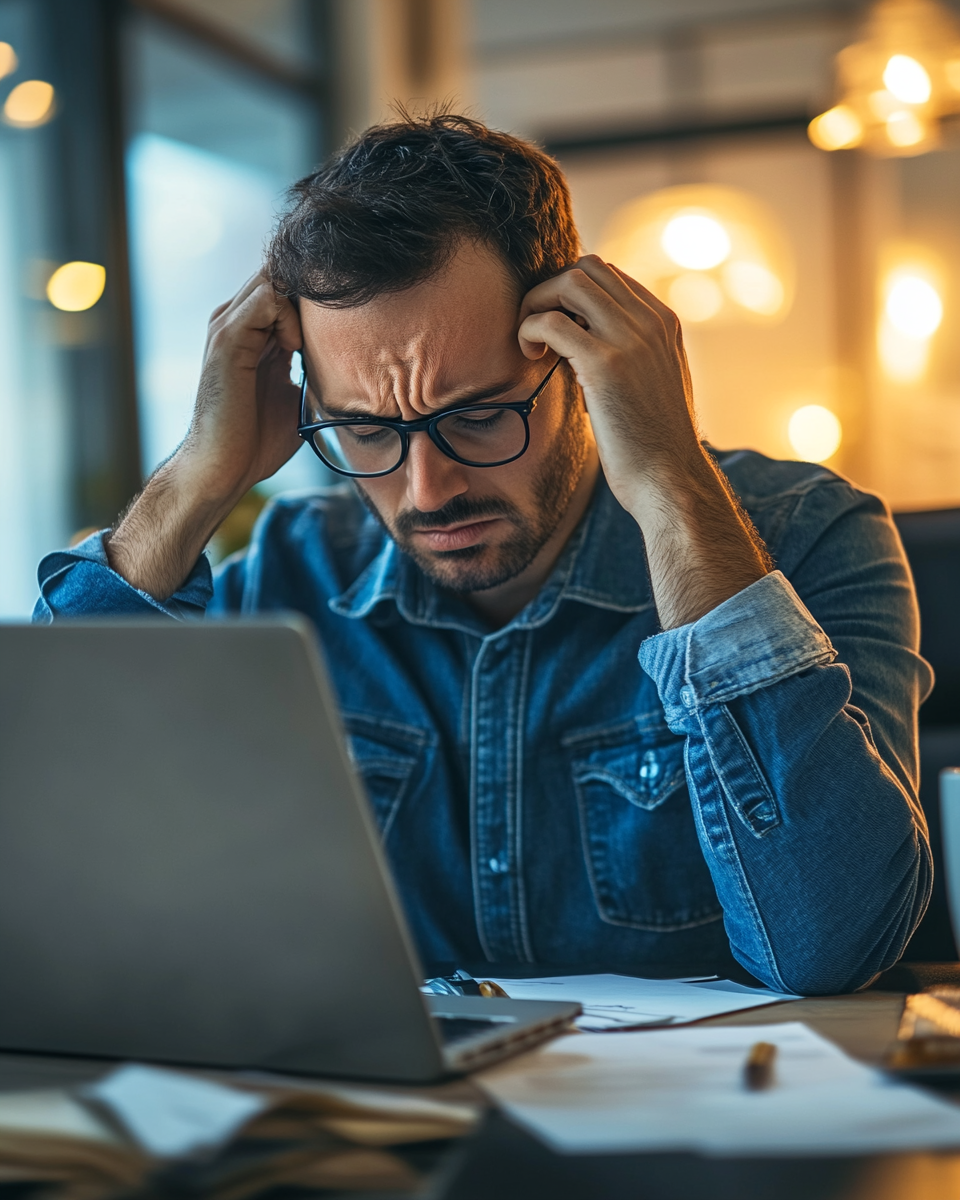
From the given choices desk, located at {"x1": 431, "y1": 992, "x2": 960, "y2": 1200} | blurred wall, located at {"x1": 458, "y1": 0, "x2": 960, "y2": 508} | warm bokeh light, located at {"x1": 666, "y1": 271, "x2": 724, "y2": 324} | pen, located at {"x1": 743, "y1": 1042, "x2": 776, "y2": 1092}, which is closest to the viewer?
desk, located at {"x1": 431, "y1": 992, "x2": 960, "y2": 1200}

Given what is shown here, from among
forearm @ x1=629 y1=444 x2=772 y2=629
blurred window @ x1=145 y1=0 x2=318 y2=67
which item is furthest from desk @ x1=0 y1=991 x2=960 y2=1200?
blurred window @ x1=145 y1=0 x2=318 y2=67

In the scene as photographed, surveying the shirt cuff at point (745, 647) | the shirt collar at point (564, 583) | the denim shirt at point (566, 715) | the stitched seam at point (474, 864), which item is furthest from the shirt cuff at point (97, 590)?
the shirt cuff at point (745, 647)

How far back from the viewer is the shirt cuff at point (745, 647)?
88 centimetres

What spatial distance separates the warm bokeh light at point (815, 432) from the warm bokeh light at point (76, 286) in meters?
2.93

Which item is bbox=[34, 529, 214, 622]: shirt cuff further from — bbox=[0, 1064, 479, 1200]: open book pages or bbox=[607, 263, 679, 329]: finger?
bbox=[0, 1064, 479, 1200]: open book pages

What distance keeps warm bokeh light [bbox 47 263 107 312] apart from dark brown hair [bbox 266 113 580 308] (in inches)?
76.7

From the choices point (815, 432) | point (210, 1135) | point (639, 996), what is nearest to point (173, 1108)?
point (210, 1135)

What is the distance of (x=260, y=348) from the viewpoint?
121 centimetres

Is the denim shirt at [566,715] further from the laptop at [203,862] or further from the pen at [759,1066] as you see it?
the laptop at [203,862]

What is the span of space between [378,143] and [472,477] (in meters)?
0.32

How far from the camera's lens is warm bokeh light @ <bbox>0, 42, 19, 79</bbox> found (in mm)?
2816

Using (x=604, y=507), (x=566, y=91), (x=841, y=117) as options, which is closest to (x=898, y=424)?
(x=566, y=91)

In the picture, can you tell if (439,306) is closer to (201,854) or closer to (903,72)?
(201,854)

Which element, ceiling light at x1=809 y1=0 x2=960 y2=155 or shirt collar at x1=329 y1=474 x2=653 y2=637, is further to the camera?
ceiling light at x1=809 y1=0 x2=960 y2=155
